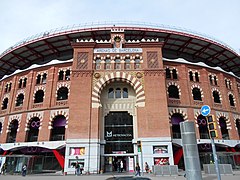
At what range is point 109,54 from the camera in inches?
912

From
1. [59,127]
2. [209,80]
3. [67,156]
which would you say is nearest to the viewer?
[67,156]

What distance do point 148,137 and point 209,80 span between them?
13659 mm

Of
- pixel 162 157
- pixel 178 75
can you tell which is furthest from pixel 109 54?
pixel 162 157

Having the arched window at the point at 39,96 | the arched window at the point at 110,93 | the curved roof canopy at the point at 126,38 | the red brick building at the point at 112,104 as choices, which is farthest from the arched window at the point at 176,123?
the arched window at the point at 39,96

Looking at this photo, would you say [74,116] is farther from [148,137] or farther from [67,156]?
[148,137]

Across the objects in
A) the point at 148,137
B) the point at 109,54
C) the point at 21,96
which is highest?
the point at 109,54

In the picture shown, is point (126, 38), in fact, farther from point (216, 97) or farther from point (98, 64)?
point (216, 97)

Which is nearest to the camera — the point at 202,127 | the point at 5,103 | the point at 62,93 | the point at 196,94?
the point at 202,127

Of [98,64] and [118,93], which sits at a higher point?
[98,64]

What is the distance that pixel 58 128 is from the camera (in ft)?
80.5

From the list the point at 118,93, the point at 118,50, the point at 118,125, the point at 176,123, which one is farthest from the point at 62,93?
the point at 176,123

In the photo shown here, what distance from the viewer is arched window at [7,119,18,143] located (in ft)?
83.9

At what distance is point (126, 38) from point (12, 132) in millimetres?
22232

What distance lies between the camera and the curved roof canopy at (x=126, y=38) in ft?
94.3
